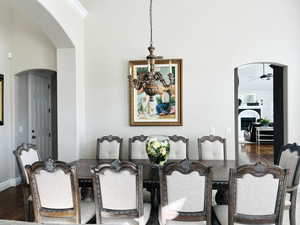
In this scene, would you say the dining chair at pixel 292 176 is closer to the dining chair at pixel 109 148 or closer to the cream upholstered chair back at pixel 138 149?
the cream upholstered chair back at pixel 138 149

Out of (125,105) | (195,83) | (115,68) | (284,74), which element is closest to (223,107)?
(195,83)

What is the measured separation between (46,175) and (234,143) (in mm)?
3411

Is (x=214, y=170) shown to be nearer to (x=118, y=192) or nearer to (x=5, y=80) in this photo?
(x=118, y=192)

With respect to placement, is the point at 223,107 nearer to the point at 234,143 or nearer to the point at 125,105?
the point at 234,143

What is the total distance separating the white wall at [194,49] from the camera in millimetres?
4625

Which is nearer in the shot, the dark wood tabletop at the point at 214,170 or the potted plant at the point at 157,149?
the dark wood tabletop at the point at 214,170

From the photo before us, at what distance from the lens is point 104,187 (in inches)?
92.8

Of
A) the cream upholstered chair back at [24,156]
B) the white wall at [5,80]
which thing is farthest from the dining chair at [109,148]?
the white wall at [5,80]

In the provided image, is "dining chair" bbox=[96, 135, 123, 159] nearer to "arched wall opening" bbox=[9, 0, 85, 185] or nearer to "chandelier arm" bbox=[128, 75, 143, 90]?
"arched wall opening" bbox=[9, 0, 85, 185]

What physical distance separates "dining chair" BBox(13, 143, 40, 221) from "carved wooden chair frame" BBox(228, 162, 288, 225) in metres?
2.31

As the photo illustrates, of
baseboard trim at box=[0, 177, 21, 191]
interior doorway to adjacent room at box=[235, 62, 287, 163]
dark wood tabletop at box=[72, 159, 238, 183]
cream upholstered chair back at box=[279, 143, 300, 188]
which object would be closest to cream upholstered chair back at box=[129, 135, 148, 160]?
dark wood tabletop at box=[72, 159, 238, 183]

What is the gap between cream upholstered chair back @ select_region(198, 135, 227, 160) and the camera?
4.13 m

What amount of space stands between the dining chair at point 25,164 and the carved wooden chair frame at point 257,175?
2.31 metres

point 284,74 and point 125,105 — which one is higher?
point 284,74
